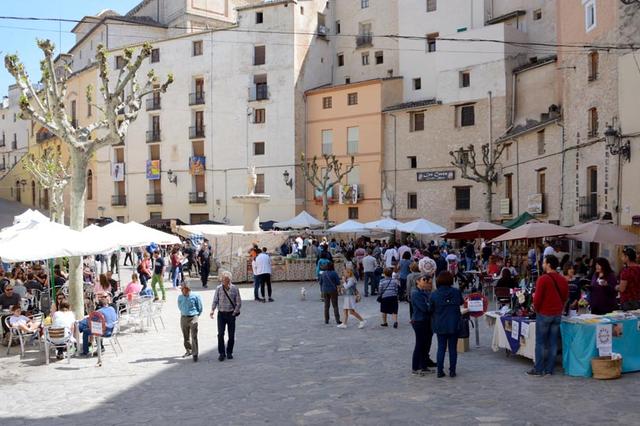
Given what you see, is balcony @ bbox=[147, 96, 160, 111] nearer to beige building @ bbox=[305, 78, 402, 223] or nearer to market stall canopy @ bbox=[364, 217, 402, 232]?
beige building @ bbox=[305, 78, 402, 223]

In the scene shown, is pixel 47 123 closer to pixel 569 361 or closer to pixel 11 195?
pixel 569 361

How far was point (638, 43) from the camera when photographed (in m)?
19.1

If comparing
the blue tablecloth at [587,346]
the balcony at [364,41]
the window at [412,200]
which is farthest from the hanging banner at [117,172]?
the blue tablecloth at [587,346]

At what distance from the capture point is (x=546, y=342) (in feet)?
30.4

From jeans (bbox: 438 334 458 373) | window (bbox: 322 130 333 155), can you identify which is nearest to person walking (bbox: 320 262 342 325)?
jeans (bbox: 438 334 458 373)

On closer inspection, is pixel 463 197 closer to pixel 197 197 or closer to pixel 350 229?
A: pixel 350 229

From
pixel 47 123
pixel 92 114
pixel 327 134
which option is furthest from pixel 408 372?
pixel 92 114

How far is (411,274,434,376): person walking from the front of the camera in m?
9.42

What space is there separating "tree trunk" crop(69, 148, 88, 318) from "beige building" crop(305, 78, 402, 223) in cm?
2669

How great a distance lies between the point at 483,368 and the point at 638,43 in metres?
13.3

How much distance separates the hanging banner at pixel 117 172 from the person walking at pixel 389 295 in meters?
39.6

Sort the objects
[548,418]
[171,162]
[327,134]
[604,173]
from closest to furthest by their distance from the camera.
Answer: [548,418] < [604,173] < [327,134] < [171,162]

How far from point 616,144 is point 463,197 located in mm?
17179

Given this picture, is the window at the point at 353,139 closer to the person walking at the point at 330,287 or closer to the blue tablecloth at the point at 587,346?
the person walking at the point at 330,287
